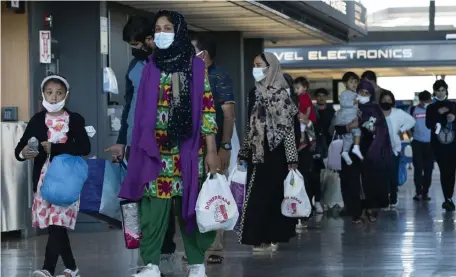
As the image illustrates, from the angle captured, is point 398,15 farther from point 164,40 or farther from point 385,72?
point 164,40

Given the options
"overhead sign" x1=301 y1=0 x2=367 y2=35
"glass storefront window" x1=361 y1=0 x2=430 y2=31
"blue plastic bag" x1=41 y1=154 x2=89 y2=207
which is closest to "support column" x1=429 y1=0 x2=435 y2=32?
"glass storefront window" x1=361 y1=0 x2=430 y2=31

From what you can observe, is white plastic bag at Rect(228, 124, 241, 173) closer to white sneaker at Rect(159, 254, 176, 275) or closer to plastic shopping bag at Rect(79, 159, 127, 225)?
white sneaker at Rect(159, 254, 176, 275)

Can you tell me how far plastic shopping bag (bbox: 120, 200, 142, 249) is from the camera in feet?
25.4

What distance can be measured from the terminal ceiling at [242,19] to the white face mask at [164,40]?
656 centimetres

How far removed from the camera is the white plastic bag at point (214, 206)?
7449 millimetres

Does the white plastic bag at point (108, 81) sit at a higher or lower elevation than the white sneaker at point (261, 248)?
higher

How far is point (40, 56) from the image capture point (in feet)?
42.6

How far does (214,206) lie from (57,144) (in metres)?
1.47

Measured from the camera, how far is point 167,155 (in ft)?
25.1

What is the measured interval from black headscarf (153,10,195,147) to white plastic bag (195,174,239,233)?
0.37 meters

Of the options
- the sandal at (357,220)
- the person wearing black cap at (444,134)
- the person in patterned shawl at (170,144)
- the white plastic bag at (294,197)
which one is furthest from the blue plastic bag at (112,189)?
the person wearing black cap at (444,134)

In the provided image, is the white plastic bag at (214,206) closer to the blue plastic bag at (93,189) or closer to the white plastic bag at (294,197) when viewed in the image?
the blue plastic bag at (93,189)

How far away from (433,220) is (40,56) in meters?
5.45

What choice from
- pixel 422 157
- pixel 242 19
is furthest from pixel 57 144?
pixel 422 157
